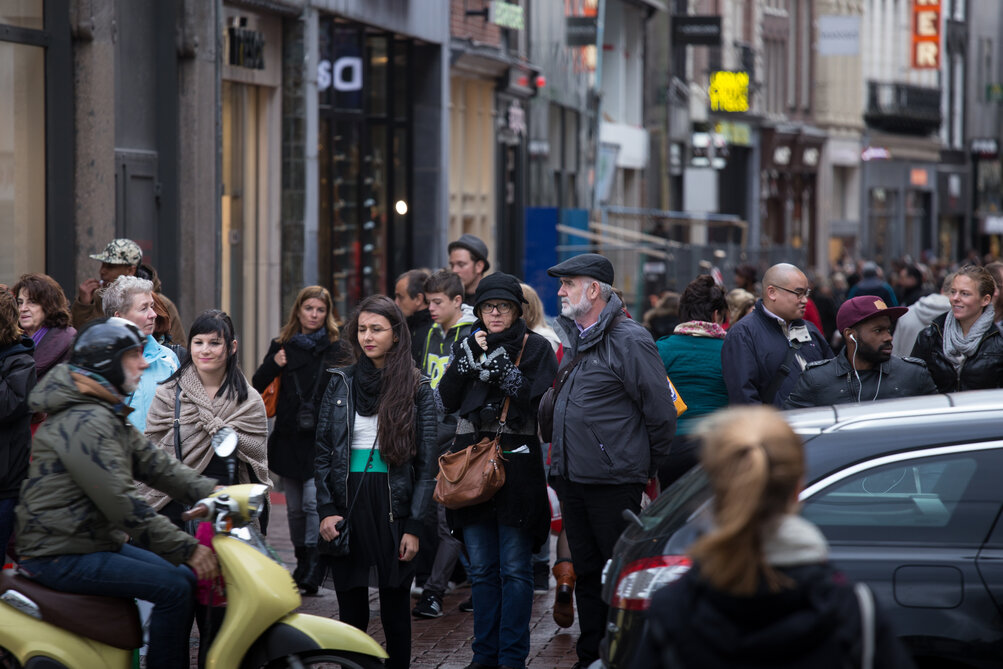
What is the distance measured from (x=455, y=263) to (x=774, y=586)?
7.31 metres

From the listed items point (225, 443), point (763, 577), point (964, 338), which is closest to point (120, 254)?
point (225, 443)

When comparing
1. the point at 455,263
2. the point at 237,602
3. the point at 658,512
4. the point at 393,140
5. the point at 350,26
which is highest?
the point at 350,26

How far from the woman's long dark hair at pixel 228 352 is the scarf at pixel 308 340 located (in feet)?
8.95

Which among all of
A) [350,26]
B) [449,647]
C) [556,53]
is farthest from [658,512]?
[556,53]

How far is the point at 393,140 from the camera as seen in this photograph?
66.2 feet

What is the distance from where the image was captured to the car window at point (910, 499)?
16.2ft

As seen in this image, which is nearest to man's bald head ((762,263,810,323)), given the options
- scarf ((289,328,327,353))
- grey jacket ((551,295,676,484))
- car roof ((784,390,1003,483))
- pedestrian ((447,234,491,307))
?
grey jacket ((551,295,676,484))

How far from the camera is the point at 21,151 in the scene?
11602 mm

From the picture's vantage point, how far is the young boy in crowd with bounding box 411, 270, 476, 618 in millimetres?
9180

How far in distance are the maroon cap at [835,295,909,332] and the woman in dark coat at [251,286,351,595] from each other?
3397 mm

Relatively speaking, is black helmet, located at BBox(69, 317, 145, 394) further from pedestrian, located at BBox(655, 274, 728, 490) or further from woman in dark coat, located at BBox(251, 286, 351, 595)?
woman in dark coat, located at BBox(251, 286, 351, 595)

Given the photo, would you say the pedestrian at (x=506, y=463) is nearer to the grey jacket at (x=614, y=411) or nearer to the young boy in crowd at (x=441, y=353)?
the grey jacket at (x=614, y=411)

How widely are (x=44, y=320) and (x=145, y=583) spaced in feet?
10.5

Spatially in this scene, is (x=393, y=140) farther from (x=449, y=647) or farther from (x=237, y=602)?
(x=237, y=602)
